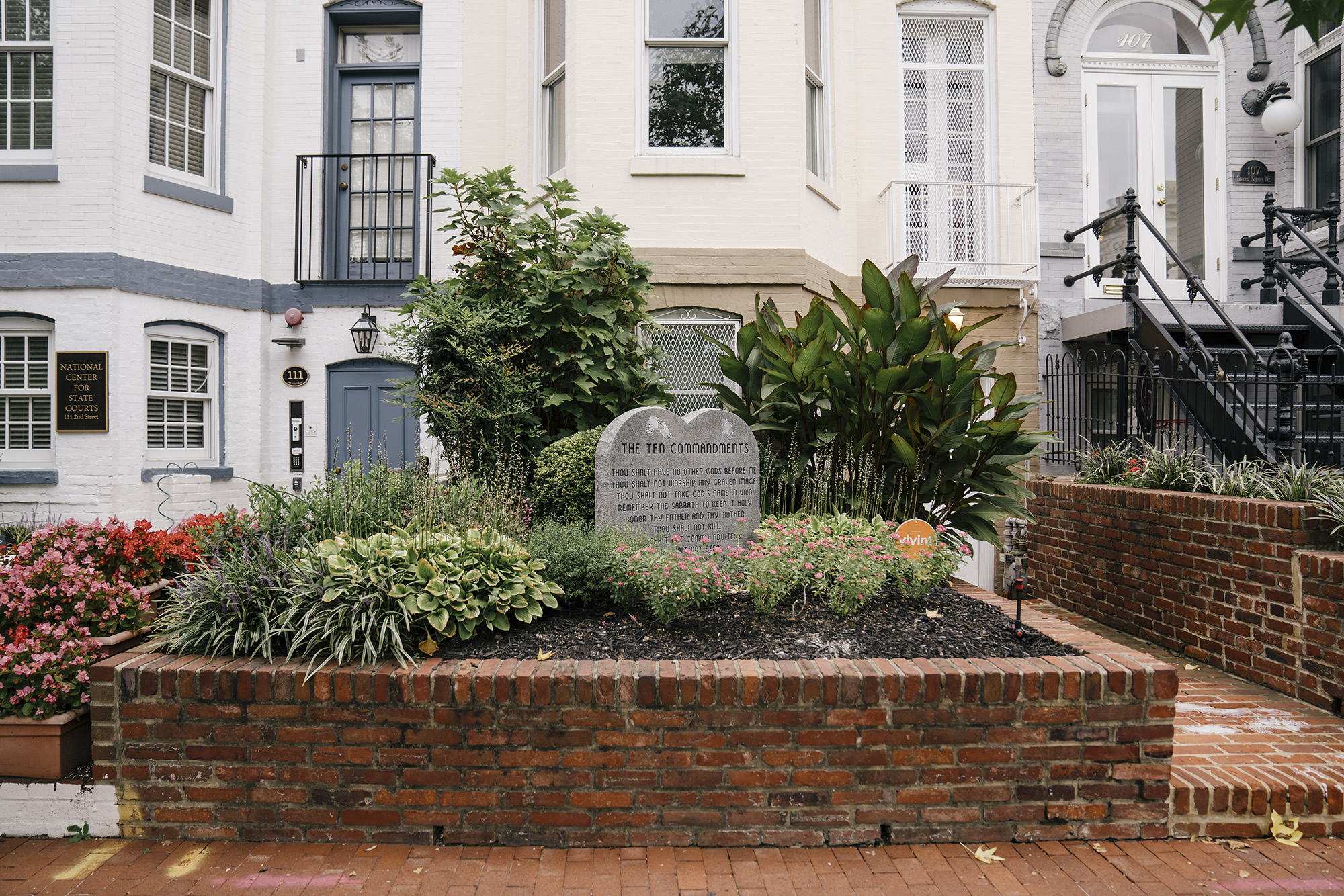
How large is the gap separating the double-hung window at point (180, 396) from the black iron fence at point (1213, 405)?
8.51 metres

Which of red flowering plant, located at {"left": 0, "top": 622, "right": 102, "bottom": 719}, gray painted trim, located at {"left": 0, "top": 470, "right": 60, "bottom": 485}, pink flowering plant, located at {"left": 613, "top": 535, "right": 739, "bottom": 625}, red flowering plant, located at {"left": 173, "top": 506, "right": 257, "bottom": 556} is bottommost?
red flowering plant, located at {"left": 0, "top": 622, "right": 102, "bottom": 719}

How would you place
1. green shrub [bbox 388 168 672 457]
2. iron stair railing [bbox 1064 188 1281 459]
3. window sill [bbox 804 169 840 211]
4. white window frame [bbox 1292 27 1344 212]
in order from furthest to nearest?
white window frame [bbox 1292 27 1344 212]
window sill [bbox 804 169 840 211]
iron stair railing [bbox 1064 188 1281 459]
green shrub [bbox 388 168 672 457]

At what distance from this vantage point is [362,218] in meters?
9.39

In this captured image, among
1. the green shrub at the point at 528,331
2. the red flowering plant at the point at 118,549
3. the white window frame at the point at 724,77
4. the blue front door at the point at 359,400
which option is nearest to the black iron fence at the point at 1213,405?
the green shrub at the point at 528,331

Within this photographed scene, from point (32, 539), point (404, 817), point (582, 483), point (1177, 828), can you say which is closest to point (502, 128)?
point (582, 483)

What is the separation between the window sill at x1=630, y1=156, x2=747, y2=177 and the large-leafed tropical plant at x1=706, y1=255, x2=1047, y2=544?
299 centimetres

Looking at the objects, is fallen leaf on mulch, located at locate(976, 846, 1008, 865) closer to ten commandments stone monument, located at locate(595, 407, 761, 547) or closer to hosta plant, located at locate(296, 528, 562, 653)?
hosta plant, located at locate(296, 528, 562, 653)

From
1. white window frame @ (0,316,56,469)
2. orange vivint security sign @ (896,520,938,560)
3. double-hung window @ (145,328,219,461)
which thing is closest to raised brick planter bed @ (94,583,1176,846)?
orange vivint security sign @ (896,520,938,560)

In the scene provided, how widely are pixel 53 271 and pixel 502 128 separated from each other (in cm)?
476

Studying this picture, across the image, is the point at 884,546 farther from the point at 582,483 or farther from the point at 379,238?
the point at 379,238

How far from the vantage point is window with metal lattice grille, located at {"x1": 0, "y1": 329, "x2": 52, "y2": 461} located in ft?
25.7

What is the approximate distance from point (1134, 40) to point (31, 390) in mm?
13145

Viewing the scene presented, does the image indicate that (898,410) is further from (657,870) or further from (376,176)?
(376,176)

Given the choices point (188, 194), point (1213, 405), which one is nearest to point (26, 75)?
point (188, 194)
